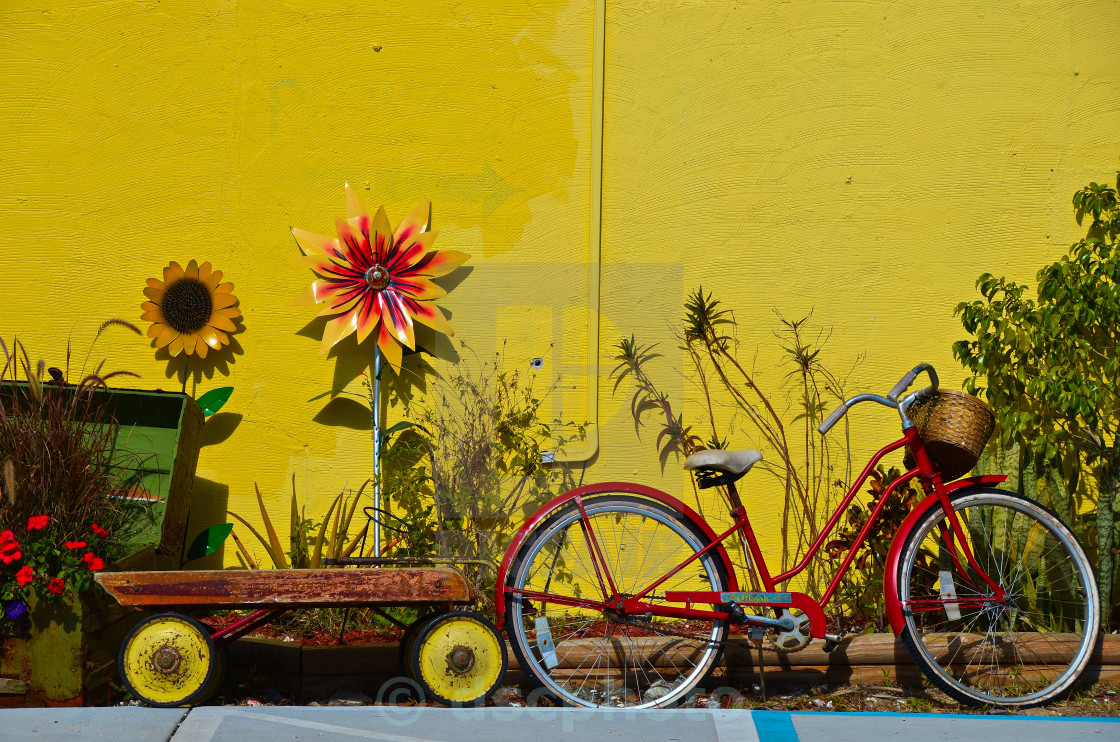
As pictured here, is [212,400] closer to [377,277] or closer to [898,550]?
[377,277]

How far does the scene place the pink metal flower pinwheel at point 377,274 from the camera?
383 cm

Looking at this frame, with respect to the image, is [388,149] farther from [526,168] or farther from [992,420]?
[992,420]

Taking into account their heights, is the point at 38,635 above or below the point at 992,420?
below

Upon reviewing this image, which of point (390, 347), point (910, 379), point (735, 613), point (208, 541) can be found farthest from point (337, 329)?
point (910, 379)

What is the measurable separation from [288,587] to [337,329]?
1.37m

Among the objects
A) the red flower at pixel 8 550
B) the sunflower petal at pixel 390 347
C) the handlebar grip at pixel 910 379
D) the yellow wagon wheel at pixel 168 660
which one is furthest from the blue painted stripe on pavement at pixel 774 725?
the red flower at pixel 8 550

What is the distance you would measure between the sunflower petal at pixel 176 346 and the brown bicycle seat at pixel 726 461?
2.36m

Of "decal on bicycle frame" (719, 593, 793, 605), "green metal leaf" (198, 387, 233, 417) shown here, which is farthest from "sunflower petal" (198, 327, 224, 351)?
"decal on bicycle frame" (719, 593, 793, 605)

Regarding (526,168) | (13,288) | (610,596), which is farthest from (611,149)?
(13,288)

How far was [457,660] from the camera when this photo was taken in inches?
113

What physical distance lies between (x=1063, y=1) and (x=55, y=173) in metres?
4.78

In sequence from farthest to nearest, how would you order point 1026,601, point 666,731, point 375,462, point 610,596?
point 375,462, point 1026,601, point 610,596, point 666,731

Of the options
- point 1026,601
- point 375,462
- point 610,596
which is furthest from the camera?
point 375,462

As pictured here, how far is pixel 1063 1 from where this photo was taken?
156 inches
